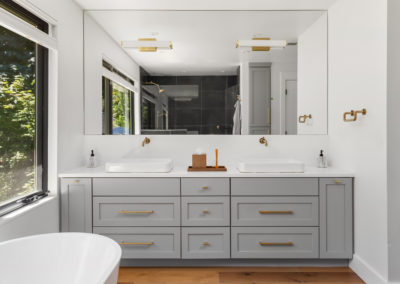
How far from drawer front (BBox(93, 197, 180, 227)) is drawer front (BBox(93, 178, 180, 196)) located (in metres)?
0.04

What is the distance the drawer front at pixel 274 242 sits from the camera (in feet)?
7.41

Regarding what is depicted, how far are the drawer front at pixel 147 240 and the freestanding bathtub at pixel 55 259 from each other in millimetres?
775

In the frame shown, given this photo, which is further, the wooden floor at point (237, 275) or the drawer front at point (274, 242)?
the drawer front at point (274, 242)

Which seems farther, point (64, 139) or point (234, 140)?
point (234, 140)

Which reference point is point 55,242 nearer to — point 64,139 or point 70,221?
point 70,221

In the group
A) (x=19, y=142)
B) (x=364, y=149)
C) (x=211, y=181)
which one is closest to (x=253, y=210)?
(x=211, y=181)

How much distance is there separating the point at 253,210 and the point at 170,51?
170cm

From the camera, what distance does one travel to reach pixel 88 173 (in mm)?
2289

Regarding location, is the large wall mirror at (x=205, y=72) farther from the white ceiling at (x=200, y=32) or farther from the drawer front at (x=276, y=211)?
the drawer front at (x=276, y=211)

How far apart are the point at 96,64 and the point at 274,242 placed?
233 centimetres

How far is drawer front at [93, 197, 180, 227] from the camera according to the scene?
88.9 inches

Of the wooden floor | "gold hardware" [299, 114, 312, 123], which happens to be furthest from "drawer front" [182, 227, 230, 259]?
"gold hardware" [299, 114, 312, 123]

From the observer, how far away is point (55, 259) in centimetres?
150

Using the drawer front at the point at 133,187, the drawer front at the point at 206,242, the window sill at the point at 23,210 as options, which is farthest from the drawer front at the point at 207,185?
the window sill at the point at 23,210
